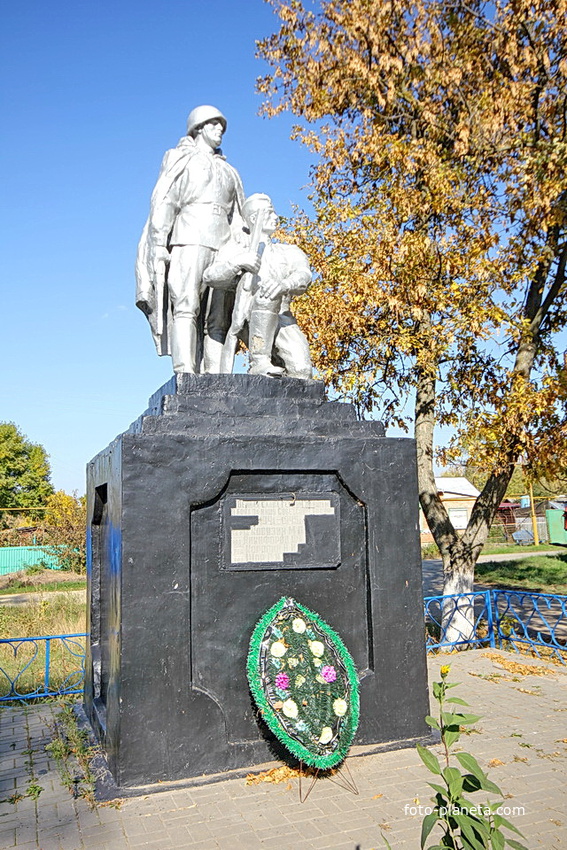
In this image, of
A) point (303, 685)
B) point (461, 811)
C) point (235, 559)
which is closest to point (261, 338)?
point (235, 559)

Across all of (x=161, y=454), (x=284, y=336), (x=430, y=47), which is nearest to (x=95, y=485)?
(x=161, y=454)

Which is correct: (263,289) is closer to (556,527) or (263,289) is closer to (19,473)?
(556,527)

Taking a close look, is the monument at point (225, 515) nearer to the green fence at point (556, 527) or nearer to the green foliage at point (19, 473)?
the green fence at point (556, 527)

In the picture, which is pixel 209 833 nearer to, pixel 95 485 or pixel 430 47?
pixel 95 485

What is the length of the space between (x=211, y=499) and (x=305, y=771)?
6.32 feet

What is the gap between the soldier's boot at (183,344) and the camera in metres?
5.57

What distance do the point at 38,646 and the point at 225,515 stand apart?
500 centimetres

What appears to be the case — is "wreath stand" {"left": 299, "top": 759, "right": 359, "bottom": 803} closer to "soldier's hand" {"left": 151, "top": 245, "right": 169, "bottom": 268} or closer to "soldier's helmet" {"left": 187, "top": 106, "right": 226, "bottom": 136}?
"soldier's hand" {"left": 151, "top": 245, "right": 169, "bottom": 268}

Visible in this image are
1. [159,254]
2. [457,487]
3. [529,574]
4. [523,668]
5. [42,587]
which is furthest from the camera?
[457,487]

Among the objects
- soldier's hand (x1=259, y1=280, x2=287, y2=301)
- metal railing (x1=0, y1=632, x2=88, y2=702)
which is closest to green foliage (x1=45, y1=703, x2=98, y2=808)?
metal railing (x1=0, y1=632, x2=88, y2=702)

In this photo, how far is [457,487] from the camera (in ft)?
137

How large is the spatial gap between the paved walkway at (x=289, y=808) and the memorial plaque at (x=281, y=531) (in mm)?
1422

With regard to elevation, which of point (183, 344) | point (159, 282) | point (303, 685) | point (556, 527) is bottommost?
point (303, 685)

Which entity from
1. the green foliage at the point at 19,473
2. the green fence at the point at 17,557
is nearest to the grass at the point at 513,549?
the green fence at the point at 17,557
